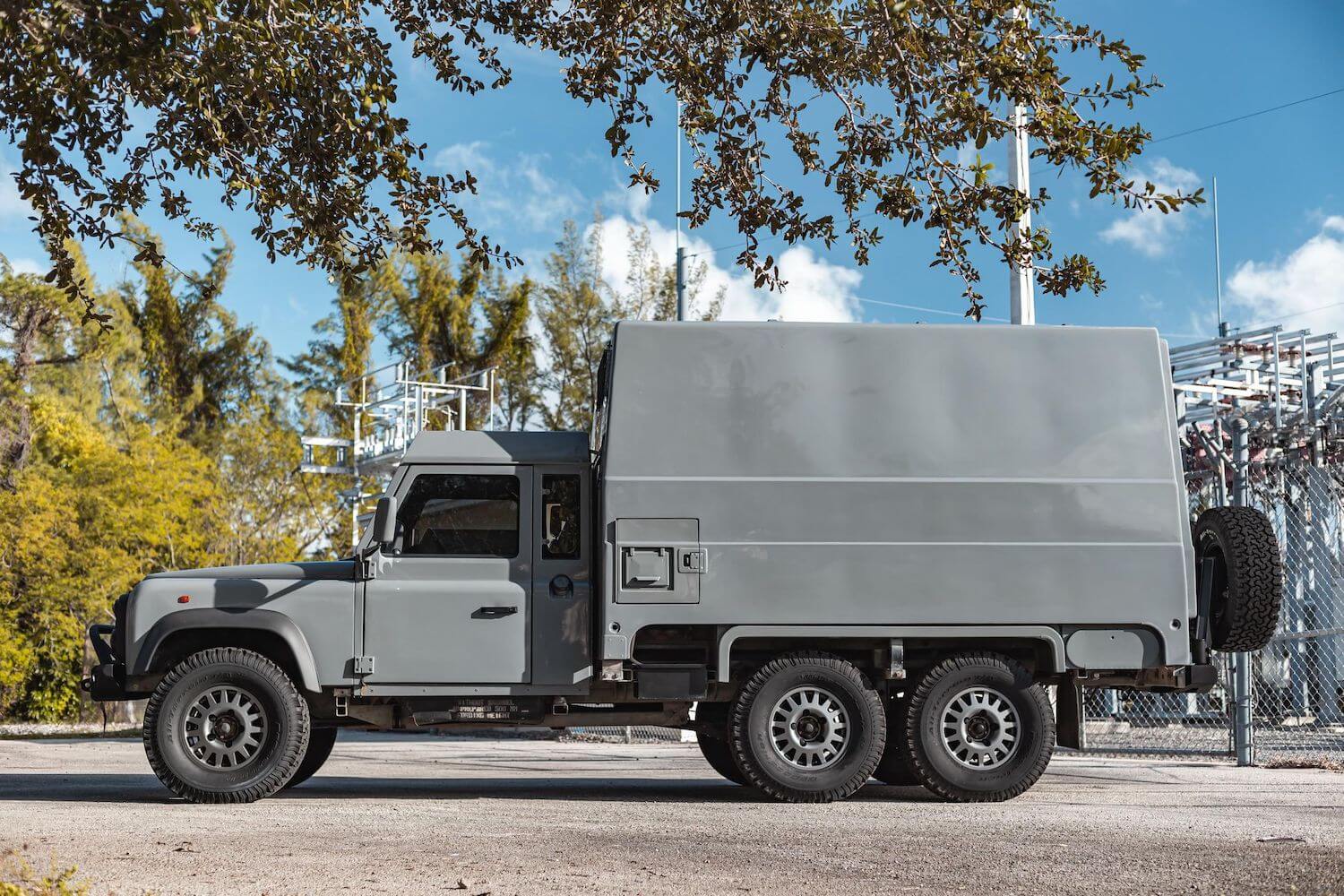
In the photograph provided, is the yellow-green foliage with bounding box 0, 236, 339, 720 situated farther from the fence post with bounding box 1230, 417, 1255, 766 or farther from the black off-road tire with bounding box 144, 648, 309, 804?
the fence post with bounding box 1230, 417, 1255, 766

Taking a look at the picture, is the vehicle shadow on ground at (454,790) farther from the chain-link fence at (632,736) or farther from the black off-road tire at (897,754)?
the chain-link fence at (632,736)

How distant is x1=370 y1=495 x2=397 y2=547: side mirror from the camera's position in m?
9.91

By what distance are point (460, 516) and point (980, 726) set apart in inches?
153

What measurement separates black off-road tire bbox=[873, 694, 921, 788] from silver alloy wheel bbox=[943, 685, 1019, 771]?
0.95ft

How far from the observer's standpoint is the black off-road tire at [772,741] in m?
9.82

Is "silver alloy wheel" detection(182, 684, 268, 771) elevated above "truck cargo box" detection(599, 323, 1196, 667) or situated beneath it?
situated beneath

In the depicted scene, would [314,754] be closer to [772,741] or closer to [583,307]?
[772,741]

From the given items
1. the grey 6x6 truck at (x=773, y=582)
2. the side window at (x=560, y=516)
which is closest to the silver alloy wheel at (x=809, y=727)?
the grey 6x6 truck at (x=773, y=582)

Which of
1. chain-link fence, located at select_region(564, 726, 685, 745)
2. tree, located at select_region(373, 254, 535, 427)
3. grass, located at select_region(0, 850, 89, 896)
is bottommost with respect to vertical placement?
chain-link fence, located at select_region(564, 726, 685, 745)

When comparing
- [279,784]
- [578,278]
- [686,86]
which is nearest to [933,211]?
[686,86]

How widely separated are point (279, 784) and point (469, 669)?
58.4 inches

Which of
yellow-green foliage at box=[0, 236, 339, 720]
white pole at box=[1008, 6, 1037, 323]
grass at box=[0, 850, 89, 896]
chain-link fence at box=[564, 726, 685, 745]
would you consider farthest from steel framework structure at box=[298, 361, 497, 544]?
grass at box=[0, 850, 89, 896]

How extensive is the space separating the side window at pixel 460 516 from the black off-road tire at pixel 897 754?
2902 mm

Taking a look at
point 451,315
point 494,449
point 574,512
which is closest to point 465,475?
point 494,449
